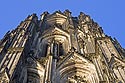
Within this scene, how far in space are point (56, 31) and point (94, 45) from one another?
7.75m

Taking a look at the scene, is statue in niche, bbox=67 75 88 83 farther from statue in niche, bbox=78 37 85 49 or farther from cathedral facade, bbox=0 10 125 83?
statue in niche, bbox=78 37 85 49

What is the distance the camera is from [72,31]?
33500 mm

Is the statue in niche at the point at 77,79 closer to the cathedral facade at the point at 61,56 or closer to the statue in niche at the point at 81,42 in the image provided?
the cathedral facade at the point at 61,56

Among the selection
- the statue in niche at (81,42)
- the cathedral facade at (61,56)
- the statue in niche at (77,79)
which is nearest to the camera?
the cathedral facade at (61,56)

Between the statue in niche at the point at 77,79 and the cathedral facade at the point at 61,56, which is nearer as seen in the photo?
the cathedral facade at the point at 61,56

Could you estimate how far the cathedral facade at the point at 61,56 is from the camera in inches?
853

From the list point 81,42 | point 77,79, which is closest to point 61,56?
point 77,79

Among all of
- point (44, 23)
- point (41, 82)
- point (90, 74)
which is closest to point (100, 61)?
point (90, 74)

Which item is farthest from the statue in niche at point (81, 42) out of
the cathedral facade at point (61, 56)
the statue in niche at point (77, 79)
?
the statue in niche at point (77, 79)

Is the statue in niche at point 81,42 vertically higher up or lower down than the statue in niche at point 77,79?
higher up

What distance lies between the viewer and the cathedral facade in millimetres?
21672

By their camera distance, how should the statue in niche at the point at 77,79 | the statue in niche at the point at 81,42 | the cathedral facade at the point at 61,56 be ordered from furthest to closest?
the statue in niche at the point at 81,42, the statue in niche at the point at 77,79, the cathedral facade at the point at 61,56

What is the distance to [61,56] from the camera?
26.4 m

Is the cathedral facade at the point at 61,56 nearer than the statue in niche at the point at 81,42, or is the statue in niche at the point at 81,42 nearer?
the cathedral facade at the point at 61,56
